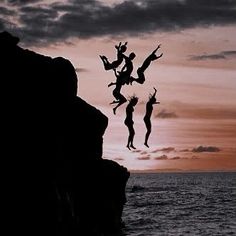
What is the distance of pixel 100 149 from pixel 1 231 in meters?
22.7

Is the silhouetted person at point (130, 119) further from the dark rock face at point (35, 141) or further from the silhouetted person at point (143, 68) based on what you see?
the dark rock face at point (35, 141)

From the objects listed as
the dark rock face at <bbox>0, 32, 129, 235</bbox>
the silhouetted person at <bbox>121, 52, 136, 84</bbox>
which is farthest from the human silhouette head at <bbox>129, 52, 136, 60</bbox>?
the dark rock face at <bbox>0, 32, 129, 235</bbox>

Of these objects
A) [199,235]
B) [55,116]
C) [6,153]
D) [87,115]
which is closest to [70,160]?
[87,115]

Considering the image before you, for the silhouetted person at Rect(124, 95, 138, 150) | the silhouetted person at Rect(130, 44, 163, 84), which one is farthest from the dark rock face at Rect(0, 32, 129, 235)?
the silhouetted person at Rect(130, 44, 163, 84)

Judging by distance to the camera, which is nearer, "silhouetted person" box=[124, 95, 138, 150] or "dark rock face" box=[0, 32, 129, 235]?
"silhouetted person" box=[124, 95, 138, 150]

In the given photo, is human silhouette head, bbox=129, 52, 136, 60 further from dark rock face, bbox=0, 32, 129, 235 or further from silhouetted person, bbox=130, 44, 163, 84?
dark rock face, bbox=0, 32, 129, 235

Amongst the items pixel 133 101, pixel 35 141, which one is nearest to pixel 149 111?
pixel 133 101

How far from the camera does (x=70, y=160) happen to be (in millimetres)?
39375

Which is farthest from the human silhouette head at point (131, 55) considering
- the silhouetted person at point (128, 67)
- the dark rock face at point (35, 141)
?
the dark rock face at point (35, 141)

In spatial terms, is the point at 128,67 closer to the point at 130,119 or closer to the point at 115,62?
the point at 115,62

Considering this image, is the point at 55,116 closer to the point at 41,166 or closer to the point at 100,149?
the point at 41,166

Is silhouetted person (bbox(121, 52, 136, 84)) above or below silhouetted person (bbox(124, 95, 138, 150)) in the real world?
above

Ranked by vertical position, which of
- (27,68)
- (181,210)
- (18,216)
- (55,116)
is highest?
(27,68)

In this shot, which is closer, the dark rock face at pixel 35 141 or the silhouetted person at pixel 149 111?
the silhouetted person at pixel 149 111
